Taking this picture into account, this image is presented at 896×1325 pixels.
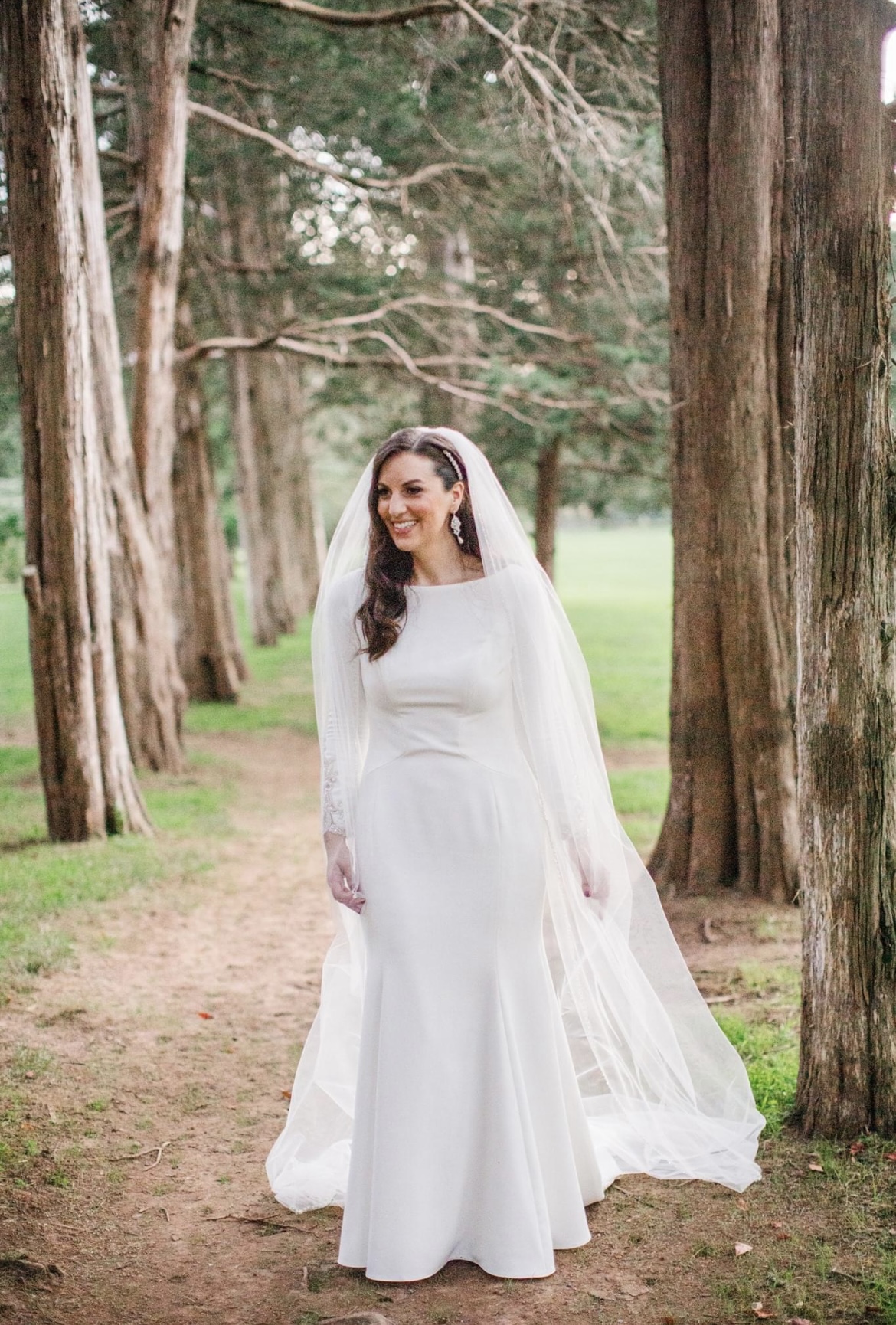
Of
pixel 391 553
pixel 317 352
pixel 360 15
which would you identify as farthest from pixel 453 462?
pixel 317 352

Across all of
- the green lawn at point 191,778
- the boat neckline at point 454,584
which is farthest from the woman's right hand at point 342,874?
the green lawn at point 191,778

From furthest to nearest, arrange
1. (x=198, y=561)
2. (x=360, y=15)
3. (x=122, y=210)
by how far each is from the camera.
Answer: (x=198, y=561) < (x=122, y=210) < (x=360, y=15)

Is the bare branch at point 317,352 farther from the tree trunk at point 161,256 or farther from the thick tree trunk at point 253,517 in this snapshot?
the thick tree trunk at point 253,517

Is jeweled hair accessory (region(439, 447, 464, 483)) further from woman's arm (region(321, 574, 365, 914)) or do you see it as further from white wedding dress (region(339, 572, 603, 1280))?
woman's arm (region(321, 574, 365, 914))

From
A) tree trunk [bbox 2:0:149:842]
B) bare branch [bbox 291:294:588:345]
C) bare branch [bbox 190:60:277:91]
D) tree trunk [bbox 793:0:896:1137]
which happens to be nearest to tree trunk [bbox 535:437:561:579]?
bare branch [bbox 291:294:588:345]

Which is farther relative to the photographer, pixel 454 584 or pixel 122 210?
pixel 122 210

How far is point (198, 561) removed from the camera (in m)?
16.5

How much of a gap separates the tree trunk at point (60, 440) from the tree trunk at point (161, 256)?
131cm

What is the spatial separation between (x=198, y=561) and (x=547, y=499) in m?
4.85

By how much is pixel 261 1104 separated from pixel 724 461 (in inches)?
164

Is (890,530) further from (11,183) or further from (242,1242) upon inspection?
(11,183)

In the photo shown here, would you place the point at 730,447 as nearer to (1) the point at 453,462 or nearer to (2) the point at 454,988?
(1) the point at 453,462

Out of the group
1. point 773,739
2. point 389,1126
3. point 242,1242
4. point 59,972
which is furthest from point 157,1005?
point 773,739

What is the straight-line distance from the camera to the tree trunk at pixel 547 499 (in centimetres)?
1634
